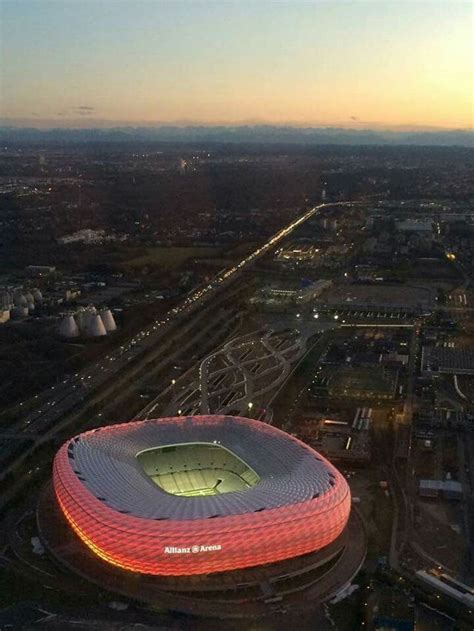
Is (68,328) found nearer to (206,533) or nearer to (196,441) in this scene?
(196,441)

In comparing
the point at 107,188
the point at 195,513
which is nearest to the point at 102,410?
the point at 195,513

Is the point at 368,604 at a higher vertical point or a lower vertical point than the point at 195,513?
lower

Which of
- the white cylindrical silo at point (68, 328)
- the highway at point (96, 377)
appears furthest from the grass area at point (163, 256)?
the white cylindrical silo at point (68, 328)

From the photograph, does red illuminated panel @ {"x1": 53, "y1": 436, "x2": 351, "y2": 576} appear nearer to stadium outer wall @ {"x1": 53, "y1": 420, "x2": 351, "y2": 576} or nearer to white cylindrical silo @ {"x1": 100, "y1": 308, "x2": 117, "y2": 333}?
stadium outer wall @ {"x1": 53, "y1": 420, "x2": 351, "y2": 576}

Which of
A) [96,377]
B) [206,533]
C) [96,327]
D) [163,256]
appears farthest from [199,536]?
[163,256]

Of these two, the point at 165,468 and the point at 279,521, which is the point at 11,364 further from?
the point at 279,521

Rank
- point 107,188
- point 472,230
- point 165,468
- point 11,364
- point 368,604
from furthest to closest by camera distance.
→ point 107,188 < point 472,230 < point 11,364 < point 165,468 < point 368,604

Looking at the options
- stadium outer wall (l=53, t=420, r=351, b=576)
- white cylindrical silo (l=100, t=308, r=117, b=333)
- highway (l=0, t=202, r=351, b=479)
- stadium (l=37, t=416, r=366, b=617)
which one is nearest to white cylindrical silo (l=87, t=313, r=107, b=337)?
white cylindrical silo (l=100, t=308, r=117, b=333)
